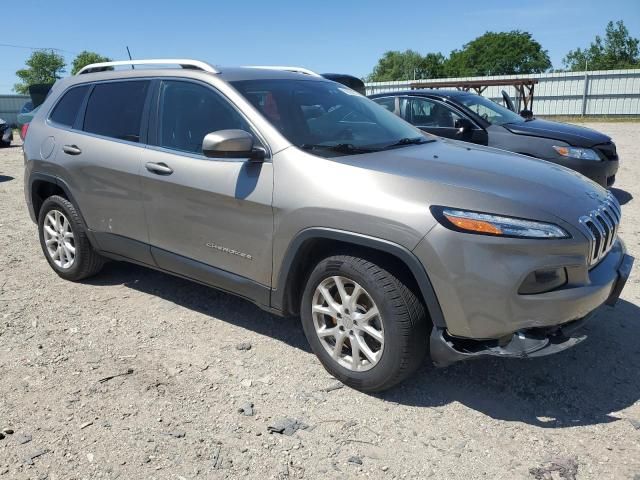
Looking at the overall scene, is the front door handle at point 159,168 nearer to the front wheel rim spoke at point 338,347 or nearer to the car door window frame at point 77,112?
the car door window frame at point 77,112

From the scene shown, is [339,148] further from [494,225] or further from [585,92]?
[585,92]

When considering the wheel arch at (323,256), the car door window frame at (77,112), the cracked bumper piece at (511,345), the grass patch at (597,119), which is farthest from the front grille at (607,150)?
the grass patch at (597,119)

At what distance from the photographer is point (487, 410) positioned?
302 cm

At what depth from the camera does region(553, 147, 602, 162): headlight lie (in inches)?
289

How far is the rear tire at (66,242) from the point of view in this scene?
4664 mm

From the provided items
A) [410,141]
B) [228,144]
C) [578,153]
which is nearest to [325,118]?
[410,141]

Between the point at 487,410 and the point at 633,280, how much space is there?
253cm

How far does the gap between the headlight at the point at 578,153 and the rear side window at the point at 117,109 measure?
5.53 meters

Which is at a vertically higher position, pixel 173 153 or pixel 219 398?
pixel 173 153

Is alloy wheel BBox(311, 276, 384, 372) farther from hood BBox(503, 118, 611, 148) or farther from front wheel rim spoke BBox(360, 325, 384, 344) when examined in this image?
hood BBox(503, 118, 611, 148)

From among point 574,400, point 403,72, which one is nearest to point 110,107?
point 574,400

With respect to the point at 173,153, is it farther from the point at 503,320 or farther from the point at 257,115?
the point at 503,320

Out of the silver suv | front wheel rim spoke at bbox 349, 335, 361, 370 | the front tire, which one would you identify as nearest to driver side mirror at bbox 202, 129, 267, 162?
the silver suv

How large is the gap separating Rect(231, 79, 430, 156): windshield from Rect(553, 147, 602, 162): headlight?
4062 millimetres
